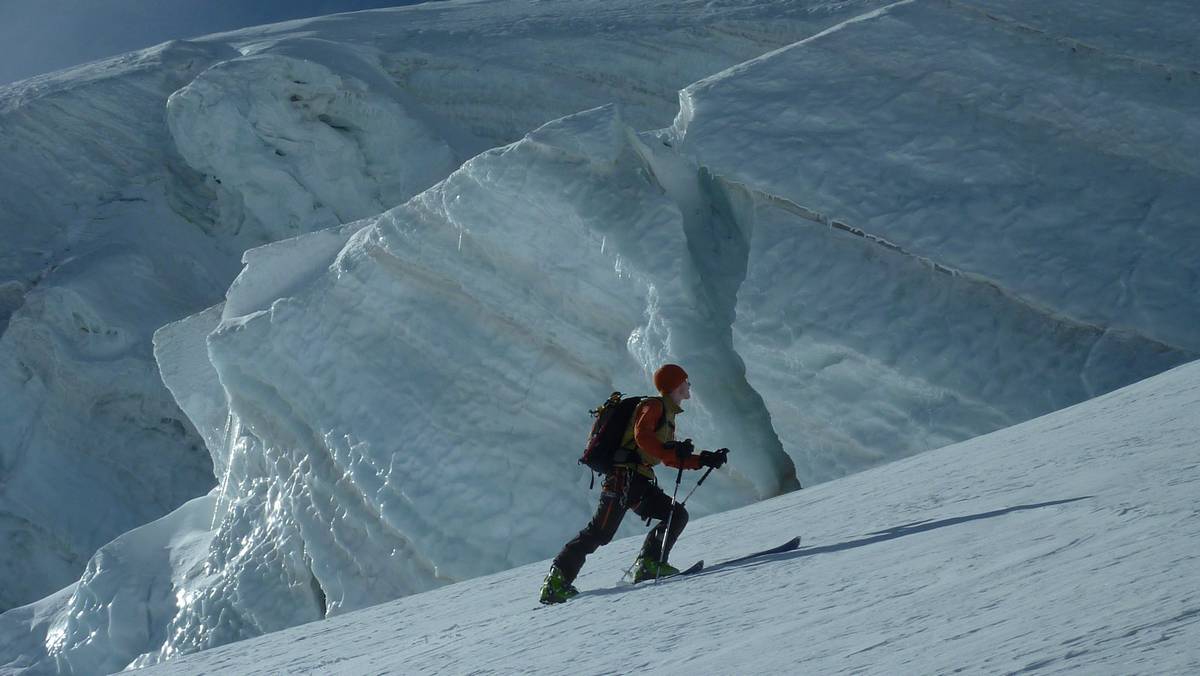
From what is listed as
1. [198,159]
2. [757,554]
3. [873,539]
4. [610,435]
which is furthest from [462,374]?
[198,159]

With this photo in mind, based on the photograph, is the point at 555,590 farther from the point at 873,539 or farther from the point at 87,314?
the point at 87,314

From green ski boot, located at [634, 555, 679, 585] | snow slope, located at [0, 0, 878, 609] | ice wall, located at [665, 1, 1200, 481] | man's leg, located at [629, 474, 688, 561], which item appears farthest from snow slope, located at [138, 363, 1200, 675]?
snow slope, located at [0, 0, 878, 609]

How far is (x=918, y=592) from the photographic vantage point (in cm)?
296

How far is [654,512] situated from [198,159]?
16.0 m

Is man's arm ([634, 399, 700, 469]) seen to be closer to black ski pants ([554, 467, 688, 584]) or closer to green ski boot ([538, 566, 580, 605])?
black ski pants ([554, 467, 688, 584])

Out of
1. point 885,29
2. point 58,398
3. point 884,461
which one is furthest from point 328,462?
point 58,398

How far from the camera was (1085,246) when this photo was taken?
780cm

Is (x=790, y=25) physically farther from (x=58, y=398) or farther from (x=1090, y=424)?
A: (x=1090, y=424)

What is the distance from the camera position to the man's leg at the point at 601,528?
4.81 m

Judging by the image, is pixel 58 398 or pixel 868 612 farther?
pixel 58 398

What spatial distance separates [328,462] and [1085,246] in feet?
19.9

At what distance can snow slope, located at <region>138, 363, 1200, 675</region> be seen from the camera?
7.41 feet

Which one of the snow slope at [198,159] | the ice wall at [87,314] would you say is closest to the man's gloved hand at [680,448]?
the ice wall at [87,314]

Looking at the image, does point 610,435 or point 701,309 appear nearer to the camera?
point 610,435
